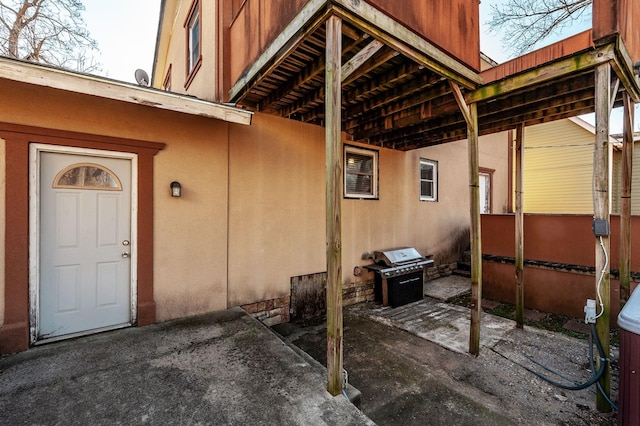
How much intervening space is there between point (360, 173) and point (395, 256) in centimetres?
191

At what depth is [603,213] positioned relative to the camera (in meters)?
2.58

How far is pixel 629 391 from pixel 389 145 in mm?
5165

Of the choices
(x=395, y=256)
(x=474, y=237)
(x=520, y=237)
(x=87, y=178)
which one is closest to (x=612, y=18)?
(x=474, y=237)

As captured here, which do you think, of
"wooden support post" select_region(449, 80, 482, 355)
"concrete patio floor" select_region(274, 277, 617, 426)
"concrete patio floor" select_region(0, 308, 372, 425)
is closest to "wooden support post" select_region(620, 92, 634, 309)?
"concrete patio floor" select_region(274, 277, 617, 426)

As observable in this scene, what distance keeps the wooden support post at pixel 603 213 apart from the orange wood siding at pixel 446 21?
1.41m

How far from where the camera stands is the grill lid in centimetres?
563

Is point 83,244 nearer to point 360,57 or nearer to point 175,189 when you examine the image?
point 175,189

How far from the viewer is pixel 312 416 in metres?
1.94

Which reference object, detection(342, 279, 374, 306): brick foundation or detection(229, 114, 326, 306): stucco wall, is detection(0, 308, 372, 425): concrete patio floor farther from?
detection(342, 279, 374, 306): brick foundation

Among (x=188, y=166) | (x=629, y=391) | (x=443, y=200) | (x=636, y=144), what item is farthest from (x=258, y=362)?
(x=636, y=144)

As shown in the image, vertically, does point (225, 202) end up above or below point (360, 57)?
below

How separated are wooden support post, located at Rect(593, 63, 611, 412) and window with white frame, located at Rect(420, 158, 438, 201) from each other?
4.44 m

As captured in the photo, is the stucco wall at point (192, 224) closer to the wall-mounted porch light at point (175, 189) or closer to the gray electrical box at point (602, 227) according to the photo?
the wall-mounted porch light at point (175, 189)

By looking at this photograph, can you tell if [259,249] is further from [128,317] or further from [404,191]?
[404,191]
